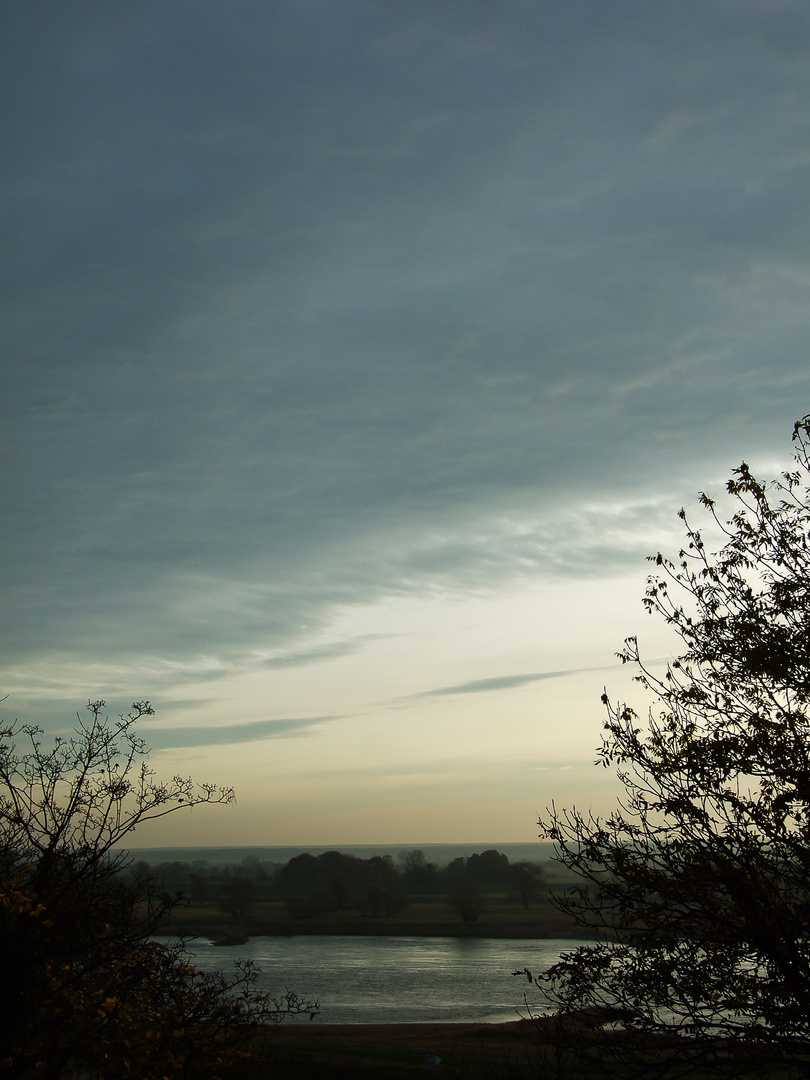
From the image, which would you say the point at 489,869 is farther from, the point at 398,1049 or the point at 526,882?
the point at 398,1049

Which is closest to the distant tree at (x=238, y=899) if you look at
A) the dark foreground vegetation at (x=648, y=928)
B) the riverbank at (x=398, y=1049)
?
the riverbank at (x=398, y=1049)

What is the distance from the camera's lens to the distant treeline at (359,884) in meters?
123

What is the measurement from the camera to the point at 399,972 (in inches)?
3105

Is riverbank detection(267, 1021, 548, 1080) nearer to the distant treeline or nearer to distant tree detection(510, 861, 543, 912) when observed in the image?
the distant treeline

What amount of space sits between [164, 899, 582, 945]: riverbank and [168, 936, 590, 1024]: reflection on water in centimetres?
301

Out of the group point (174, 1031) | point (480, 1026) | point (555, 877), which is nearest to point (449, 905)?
point (555, 877)

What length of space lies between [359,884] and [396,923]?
36.9 meters

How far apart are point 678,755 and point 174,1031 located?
9.21 m

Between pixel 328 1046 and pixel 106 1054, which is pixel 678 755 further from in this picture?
pixel 328 1046

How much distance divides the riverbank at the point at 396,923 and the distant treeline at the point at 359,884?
169 cm

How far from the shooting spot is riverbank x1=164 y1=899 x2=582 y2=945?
345 feet

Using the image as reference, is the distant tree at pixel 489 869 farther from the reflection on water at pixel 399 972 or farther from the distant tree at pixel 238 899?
the reflection on water at pixel 399 972

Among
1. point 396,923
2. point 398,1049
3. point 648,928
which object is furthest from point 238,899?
point 648,928

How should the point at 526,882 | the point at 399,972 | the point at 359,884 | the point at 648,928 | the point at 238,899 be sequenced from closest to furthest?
the point at 648,928 < the point at 399,972 < the point at 238,899 < the point at 526,882 < the point at 359,884
